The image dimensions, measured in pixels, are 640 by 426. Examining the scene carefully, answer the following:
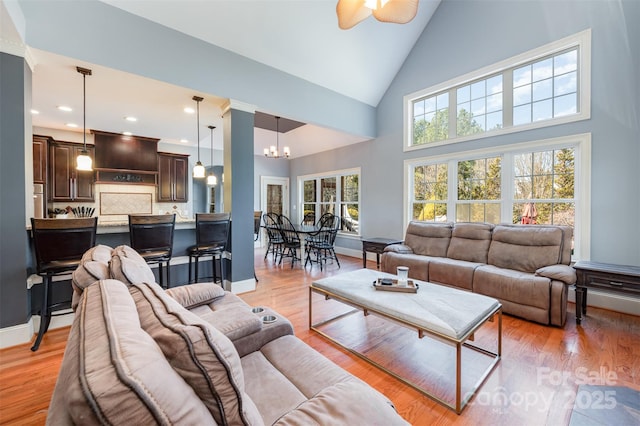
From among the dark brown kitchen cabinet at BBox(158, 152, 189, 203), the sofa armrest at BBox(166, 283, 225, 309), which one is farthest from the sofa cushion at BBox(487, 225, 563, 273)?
the dark brown kitchen cabinet at BBox(158, 152, 189, 203)

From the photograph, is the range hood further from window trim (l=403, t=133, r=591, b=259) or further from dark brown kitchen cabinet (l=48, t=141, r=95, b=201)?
window trim (l=403, t=133, r=591, b=259)

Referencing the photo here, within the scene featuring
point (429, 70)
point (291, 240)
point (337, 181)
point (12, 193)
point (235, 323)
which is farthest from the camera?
A: point (337, 181)

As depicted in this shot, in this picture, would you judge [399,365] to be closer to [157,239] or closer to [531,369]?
[531,369]

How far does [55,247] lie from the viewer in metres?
2.43

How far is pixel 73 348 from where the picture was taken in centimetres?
67

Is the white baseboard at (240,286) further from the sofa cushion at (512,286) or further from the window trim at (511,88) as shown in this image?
the window trim at (511,88)

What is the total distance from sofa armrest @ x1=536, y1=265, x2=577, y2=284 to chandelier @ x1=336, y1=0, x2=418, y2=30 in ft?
9.46

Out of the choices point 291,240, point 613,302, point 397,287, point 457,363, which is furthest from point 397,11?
point 291,240

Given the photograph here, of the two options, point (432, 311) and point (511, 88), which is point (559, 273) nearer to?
point (432, 311)

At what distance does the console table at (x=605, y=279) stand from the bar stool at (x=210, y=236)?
417cm

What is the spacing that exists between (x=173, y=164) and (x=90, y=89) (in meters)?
3.17

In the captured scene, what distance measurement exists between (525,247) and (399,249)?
5.35 feet

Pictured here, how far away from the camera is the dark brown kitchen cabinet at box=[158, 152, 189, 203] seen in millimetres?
6367

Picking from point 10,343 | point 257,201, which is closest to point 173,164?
point 257,201
